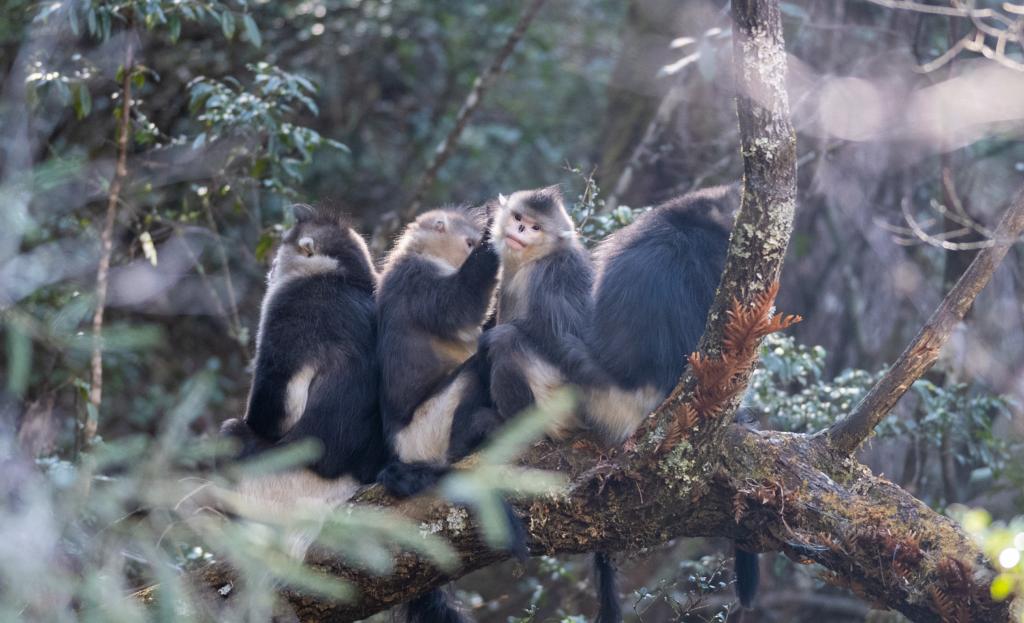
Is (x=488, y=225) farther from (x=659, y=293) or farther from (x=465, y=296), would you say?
(x=659, y=293)

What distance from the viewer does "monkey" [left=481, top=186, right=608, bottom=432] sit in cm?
448

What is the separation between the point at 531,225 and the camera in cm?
489

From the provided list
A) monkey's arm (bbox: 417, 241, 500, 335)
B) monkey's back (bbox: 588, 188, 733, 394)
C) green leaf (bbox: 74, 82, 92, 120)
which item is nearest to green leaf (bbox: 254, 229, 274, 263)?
green leaf (bbox: 74, 82, 92, 120)

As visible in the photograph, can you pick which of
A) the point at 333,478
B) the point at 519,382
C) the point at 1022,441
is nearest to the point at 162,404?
the point at 333,478

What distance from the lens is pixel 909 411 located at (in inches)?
254

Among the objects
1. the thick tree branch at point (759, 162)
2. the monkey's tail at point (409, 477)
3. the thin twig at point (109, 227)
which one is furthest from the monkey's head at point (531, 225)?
the thin twig at point (109, 227)

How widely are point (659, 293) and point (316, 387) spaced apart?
1.61 meters

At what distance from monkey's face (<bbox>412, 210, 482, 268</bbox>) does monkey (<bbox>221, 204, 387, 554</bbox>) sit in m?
0.43

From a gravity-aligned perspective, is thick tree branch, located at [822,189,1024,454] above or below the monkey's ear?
above

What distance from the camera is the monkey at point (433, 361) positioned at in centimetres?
456

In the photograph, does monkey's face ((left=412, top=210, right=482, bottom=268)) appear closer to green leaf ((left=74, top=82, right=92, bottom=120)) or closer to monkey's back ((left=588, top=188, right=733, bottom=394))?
monkey's back ((left=588, top=188, right=733, bottom=394))

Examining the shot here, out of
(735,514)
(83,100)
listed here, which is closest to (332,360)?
(735,514)

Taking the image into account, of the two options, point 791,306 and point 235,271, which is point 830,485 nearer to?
point 791,306

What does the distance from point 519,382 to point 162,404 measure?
4.51 m
